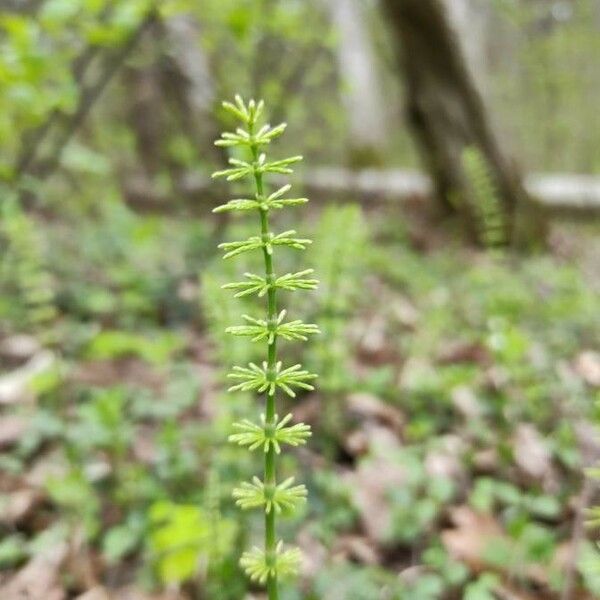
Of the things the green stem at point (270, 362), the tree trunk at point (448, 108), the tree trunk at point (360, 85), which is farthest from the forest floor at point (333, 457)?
the tree trunk at point (360, 85)

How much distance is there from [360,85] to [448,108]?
4.02m

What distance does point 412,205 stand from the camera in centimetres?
728

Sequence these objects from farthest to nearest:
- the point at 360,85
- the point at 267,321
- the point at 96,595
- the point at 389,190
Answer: the point at 360,85
the point at 389,190
the point at 96,595
the point at 267,321

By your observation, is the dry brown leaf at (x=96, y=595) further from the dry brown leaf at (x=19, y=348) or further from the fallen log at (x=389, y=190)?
the fallen log at (x=389, y=190)

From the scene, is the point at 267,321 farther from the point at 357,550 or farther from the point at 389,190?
the point at 389,190

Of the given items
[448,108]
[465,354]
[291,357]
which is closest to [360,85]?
[448,108]

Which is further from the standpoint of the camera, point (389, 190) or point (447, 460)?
point (389, 190)

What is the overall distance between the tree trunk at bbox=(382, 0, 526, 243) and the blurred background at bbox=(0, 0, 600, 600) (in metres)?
0.02

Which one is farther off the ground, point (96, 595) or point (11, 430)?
point (11, 430)

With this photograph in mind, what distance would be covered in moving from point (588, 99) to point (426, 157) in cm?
513

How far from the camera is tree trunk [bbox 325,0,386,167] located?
29.3 ft

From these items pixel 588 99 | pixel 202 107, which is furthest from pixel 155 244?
pixel 588 99

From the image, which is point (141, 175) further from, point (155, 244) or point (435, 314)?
point (435, 314)

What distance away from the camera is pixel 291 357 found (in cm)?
296
